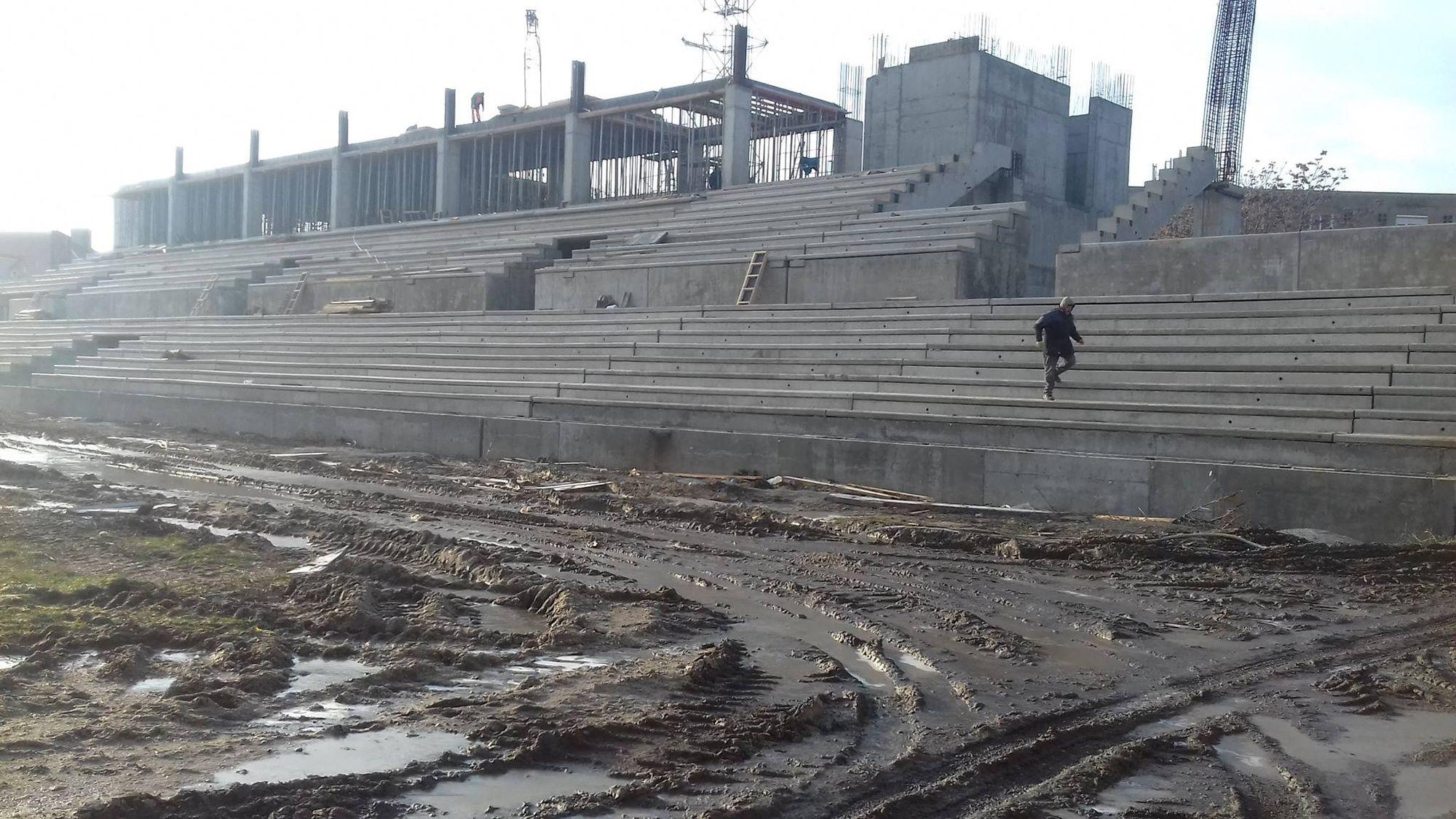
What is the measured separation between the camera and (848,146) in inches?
1435

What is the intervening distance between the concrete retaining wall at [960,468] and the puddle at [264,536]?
21.6 feet

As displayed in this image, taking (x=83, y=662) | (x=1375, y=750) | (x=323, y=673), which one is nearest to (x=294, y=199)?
(x=83, y=662)

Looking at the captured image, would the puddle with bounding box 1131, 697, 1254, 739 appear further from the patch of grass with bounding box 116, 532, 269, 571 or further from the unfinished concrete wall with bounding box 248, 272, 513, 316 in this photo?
the unfinished concrete wall with bounding box 248, 272, 513, 316

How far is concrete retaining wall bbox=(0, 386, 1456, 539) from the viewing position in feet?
35.8

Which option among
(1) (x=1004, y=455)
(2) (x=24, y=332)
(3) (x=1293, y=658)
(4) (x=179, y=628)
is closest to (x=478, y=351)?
(1) (x=1004, y=455)

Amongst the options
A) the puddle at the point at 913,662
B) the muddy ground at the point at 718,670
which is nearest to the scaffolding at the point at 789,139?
the muddy ground at the point at 718,670

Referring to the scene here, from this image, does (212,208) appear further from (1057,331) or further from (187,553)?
(187,553)

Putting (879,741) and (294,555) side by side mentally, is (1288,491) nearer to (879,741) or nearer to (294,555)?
(879,741)

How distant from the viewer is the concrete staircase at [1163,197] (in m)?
22.0

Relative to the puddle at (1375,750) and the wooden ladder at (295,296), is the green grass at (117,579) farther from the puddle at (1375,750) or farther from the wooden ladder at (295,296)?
the wooden ladder at (295,296)

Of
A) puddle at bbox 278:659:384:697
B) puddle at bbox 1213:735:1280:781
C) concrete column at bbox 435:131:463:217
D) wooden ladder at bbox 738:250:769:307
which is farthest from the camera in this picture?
concrete column at bbox 435:131:463:217

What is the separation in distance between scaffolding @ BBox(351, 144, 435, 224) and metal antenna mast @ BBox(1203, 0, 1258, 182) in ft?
144

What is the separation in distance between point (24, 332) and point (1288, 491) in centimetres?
3989

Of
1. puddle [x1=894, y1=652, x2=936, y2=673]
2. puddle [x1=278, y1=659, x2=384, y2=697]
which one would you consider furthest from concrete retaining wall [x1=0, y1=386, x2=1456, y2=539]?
puddle [x1=278, y1=659, x2=384, y2=697]
